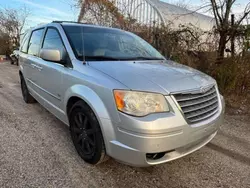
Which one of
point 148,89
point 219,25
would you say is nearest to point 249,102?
point 219,25

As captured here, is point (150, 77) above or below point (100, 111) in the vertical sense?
above

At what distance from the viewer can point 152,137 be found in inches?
76.0

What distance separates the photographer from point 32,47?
4.36 metres

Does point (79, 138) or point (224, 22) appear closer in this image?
point (79, 138)

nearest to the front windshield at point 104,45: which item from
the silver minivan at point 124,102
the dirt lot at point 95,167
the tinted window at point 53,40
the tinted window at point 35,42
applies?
the silver minivan at point 124,102

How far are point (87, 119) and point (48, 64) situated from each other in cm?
135

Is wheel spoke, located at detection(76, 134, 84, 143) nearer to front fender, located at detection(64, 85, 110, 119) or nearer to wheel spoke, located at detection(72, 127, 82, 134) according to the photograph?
wheel spoke, located at detection(72, 127, 82, 134)

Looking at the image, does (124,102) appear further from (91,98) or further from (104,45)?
(104,45)

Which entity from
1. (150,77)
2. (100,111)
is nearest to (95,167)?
(100,111)

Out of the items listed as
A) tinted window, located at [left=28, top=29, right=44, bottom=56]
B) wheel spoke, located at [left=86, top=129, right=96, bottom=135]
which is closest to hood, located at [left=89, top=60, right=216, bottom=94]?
wheel spoke, located at [left=86, top=129, right=96, bottom=135]

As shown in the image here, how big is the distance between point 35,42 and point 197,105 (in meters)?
3.38

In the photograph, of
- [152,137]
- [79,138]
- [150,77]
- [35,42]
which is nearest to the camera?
[152,137]

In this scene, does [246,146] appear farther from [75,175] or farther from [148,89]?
[75,175]

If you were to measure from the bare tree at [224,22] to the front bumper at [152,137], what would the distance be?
436 cm
